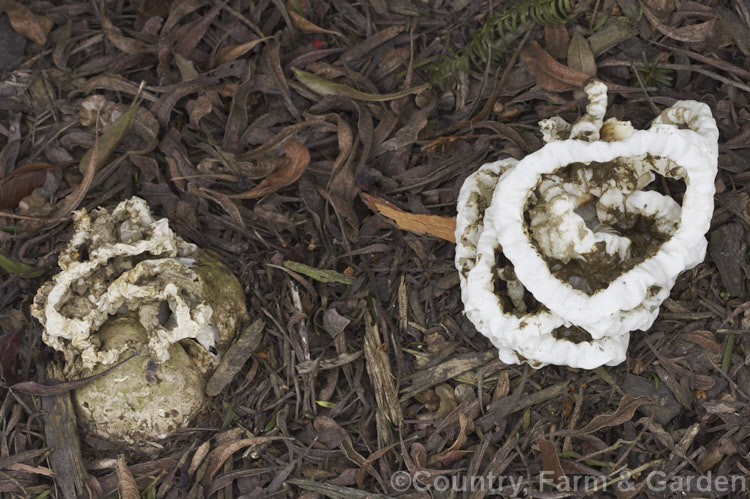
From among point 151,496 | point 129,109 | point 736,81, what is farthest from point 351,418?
point 736,81

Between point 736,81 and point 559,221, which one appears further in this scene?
point 736,81

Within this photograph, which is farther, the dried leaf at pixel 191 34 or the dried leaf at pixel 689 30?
the dried leaf at pixel 191 34

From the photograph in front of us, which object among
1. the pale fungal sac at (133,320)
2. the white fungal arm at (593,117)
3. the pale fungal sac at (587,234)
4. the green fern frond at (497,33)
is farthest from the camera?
the green fern frond at (497,33)

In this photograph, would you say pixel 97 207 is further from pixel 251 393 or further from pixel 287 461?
pixel 287 461

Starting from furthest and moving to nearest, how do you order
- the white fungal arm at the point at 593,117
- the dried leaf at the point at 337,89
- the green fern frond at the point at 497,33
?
the dried leaf at the point at 337,89, the green fern frond at the point at 497,33, the white fungal arm at the point at 593,117

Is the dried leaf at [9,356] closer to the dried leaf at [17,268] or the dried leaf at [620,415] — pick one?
the dried leaf at [17,268]

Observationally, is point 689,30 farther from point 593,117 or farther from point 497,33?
point 497,33

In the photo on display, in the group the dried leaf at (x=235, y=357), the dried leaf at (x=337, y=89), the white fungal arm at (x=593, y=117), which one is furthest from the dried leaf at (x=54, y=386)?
the white fungal arm at (x=593, y=117)
